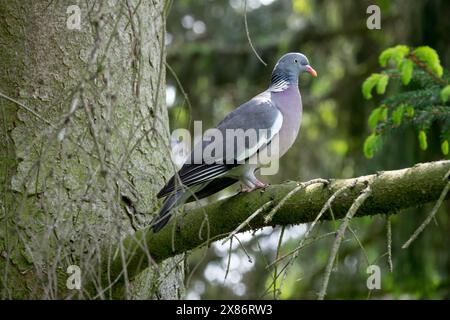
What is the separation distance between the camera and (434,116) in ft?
13.2

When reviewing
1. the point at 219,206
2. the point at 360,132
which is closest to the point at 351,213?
the point at 219,206

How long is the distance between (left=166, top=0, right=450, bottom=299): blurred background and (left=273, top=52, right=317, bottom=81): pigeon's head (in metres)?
1.05

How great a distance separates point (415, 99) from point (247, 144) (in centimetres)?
99

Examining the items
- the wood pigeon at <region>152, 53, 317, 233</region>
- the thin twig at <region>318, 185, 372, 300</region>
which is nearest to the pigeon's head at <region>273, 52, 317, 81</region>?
A: the wood pigeon at <region>152, 53, 317, 233</region>

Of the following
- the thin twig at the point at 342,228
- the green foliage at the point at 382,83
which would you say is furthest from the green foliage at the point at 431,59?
the thin twig at the point at 342,228

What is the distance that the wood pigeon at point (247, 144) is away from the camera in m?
4.18

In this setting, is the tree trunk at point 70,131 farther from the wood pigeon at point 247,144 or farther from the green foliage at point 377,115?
the green foliage at point 377,115

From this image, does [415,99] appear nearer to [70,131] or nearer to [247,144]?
[247,144]

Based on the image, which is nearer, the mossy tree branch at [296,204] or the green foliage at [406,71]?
the mossy tree branch at [296,204]

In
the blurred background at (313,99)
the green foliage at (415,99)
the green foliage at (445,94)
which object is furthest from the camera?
the blurred background at (313,99)

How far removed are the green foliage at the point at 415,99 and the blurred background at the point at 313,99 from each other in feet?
4.45

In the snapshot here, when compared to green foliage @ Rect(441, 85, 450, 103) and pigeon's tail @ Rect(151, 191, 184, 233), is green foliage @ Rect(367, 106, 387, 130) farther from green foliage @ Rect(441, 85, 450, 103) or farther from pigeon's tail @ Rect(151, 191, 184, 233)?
pigeon's tail @ Rect(151, 191, 184, 233)
